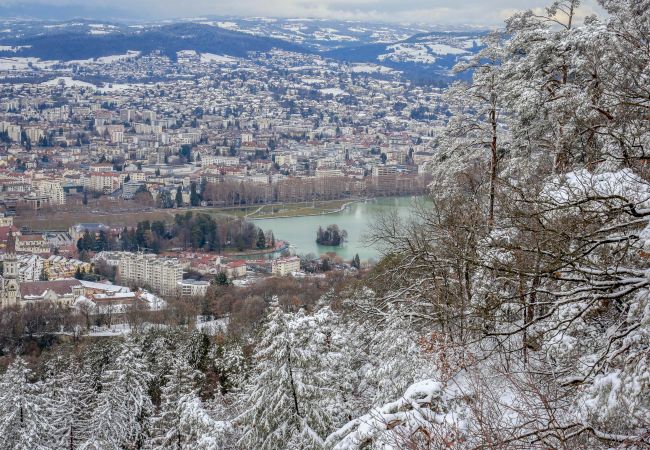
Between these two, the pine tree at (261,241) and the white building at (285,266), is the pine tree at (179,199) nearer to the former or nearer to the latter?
the pine tree at (261,241)

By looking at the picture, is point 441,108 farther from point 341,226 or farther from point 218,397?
point 218,397

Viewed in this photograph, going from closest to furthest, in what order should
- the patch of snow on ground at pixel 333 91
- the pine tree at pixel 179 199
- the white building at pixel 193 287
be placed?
the white building at pixel 193 287
the pine tree at pixel 179 199
the patch of snow on ground at pixel 333 91

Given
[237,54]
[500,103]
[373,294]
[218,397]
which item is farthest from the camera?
[237,54]

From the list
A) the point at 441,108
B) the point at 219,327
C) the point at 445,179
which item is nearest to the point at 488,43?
the point at 445,179

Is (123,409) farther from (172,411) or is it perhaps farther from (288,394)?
(288,394)

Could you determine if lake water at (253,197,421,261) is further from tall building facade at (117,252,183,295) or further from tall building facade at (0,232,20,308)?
tall building facade at (0,232,20,308)

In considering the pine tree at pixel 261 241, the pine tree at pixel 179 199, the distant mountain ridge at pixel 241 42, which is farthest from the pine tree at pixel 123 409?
the distant mountain ridge at pixel 241 42
